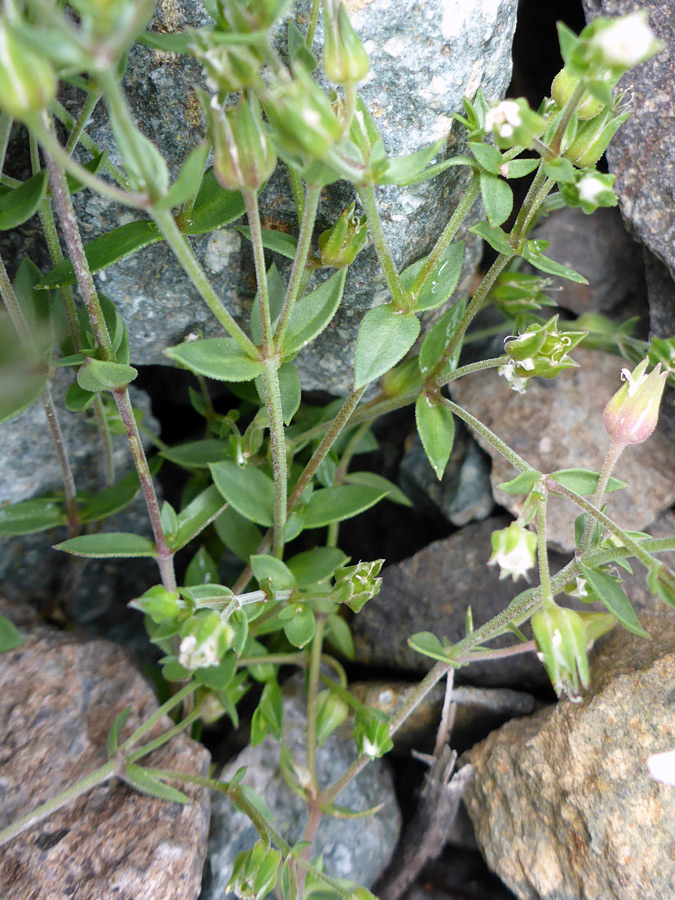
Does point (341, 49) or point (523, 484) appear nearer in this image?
point (341, 49)

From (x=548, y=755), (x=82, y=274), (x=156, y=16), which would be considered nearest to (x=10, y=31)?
(x=82, y=274)

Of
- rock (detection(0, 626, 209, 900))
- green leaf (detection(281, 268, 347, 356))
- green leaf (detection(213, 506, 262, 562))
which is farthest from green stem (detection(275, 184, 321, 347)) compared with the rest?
rock (detection(0, 626, 209, 900))

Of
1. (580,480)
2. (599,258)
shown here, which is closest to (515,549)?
(580,480)

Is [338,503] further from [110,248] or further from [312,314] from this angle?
[110,248]

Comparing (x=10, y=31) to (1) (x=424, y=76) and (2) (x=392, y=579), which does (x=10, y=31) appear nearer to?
(1) (x=424, y=76)

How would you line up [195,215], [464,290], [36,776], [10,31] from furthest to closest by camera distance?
[464,290] → [36,776] → [195,215] → [10,31]

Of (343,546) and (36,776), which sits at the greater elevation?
(36,776)

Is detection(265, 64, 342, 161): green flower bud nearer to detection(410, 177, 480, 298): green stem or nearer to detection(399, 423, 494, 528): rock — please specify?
detection(410, 177, 480, 298): green stem
